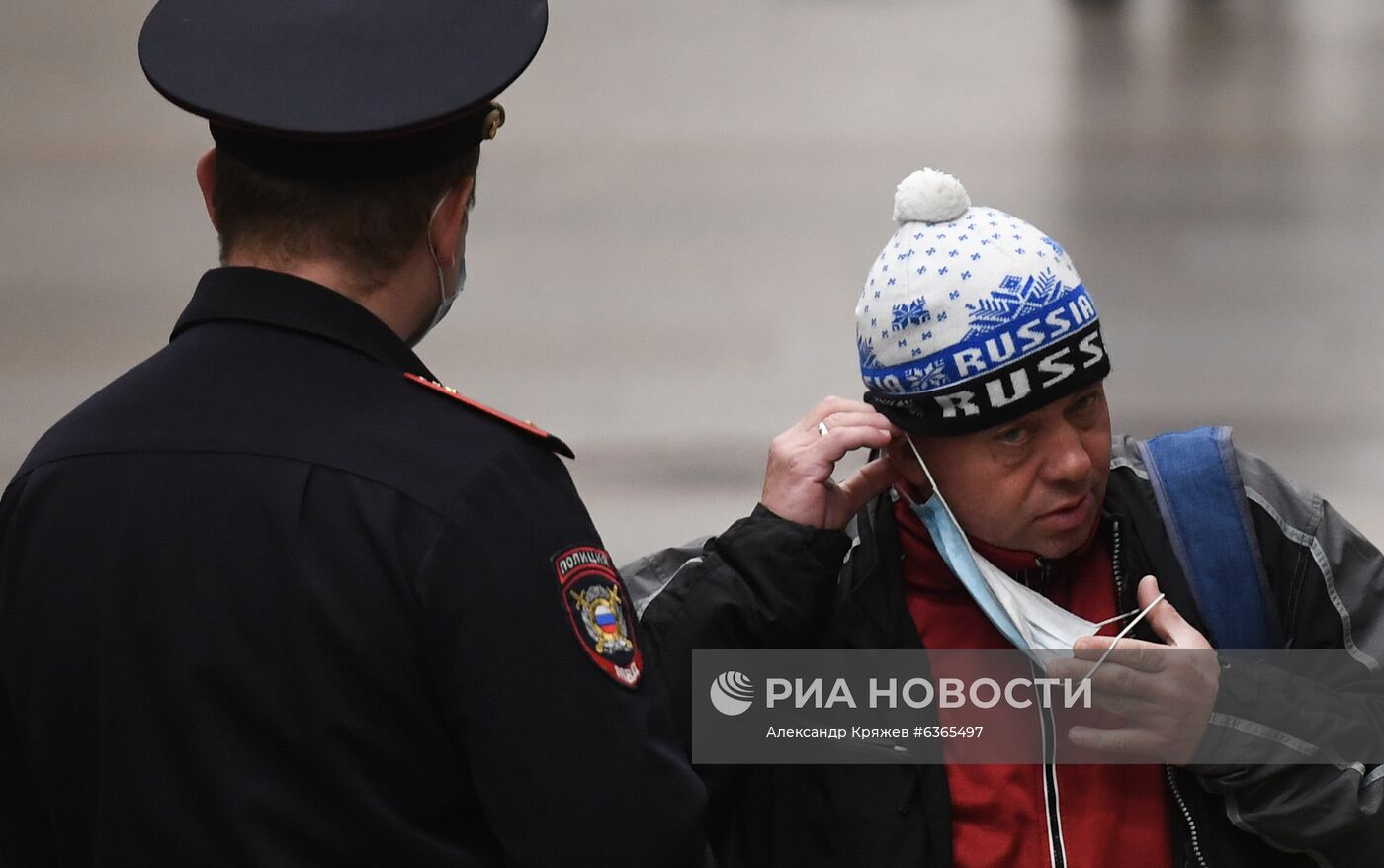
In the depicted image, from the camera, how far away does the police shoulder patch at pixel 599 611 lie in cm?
119

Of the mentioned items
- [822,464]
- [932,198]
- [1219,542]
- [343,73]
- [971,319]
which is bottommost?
[1219,542]

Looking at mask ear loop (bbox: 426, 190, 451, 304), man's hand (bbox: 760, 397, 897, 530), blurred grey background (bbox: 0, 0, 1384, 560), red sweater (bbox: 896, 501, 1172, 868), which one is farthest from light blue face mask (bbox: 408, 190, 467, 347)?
blurred grey background (bbox: 0, 0, 1384, 560)

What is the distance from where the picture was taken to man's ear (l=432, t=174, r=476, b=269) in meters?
1.26

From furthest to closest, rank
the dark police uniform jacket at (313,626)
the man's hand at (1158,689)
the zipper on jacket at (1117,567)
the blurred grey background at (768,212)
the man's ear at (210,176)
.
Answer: the blurred grey background at (768,212)
the zipper on jacket at (1117,567)
the man's hand at (1158,689)
the man's ear at (210,176)
the dark police uniform jacket at (313,626)

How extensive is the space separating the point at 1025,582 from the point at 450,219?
0.75 m

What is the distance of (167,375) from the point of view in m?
1.21

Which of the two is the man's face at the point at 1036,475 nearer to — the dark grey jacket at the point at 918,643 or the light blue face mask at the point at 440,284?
the dark grey jacket at the point at 918,643

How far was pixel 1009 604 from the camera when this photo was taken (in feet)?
5.35

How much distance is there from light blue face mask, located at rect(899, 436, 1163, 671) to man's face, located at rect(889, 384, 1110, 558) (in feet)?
0.07

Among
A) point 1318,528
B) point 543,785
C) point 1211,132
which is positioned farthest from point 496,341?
point 543,785

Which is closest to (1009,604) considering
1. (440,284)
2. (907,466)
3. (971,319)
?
(907,466)

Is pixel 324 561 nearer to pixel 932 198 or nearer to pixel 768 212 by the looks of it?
pixel 932 198

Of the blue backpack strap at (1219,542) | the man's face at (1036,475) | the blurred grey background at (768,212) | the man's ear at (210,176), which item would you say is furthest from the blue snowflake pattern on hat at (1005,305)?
the blurred grey background at (768,212)
